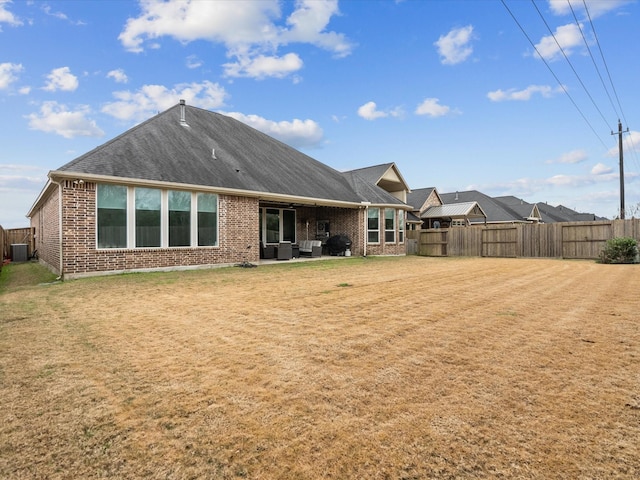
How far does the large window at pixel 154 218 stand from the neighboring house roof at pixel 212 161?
0.57m

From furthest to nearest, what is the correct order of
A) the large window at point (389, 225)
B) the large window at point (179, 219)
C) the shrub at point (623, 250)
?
1. the large window at point (389, 225)
2. the shrub at point (623, 250)
3. the large window at point (179, 219)

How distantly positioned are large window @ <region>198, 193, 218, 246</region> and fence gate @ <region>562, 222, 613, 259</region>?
17199 mm

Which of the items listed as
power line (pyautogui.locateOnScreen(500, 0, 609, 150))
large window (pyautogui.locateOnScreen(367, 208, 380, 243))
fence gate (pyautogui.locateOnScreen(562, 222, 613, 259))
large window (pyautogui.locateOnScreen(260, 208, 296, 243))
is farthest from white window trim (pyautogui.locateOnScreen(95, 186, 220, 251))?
fence gate (pyautogui.locateOnScreen(562, 222, 613, 259))

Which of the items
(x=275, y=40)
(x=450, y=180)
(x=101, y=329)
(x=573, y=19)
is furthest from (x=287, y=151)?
(x=450, y=180)

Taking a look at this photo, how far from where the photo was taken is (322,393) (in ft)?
8.89

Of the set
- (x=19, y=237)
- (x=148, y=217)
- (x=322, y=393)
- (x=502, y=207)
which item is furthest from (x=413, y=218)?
(x=322, y=393)

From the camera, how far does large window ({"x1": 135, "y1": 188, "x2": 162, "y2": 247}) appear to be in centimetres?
1106

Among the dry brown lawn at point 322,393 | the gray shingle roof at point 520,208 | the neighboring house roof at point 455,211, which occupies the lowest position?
the dry brown lawn at point 322,393

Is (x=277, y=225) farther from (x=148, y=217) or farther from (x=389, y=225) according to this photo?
(x=148, y=217)

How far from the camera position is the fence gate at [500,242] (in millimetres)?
19469

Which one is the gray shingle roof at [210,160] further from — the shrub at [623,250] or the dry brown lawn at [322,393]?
the shrub at [623,250]

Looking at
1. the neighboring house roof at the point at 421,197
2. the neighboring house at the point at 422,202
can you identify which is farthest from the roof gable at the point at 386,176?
the neighboring house roof at the point at 421,197

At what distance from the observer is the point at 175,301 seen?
6551mm

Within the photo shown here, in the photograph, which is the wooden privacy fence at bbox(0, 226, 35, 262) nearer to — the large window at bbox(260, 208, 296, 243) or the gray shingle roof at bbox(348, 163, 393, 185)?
the large window at bbox(260, 208, 296, 243)
